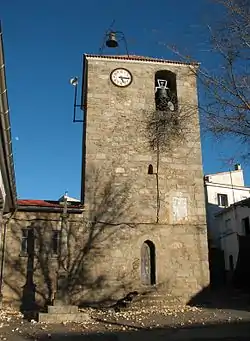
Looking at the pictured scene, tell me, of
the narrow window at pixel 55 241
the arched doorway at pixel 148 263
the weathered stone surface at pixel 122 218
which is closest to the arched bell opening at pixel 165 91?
the weathered stone surface at pixel 122 218

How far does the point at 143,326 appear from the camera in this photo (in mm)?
10703

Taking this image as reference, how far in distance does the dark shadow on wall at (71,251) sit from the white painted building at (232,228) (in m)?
11.6

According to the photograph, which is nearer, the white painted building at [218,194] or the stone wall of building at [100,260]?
the stone wall of building at [100,260]

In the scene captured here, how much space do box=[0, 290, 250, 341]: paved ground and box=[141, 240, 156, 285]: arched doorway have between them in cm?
156

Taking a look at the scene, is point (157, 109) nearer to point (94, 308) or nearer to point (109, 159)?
point (109, 159)

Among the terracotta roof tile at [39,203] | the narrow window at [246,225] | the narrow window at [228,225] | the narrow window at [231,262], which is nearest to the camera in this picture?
the terracotta roof tile at [39,203]

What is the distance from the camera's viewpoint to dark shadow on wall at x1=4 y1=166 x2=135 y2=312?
14.8 metres

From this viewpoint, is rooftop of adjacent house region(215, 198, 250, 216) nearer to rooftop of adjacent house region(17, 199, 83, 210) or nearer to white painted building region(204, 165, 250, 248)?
white painted building region(204, 165, 250, 248)

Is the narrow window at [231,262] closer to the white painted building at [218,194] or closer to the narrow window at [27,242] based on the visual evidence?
the white painted building at [218,194]

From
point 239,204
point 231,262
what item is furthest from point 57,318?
point 231,262

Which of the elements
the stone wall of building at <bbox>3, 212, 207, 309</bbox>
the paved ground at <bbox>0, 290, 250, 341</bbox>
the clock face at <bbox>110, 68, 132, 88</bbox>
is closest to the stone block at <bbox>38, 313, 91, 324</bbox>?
the paved ground at <bbox>0, 290, 250, 341</bbox>

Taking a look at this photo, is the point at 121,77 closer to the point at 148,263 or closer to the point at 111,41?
the point at 111,41

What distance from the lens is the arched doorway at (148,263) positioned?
15570 mm

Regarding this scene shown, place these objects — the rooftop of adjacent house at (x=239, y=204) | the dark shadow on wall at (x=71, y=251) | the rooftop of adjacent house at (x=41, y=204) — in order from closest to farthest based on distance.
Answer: the dark shadow on wall at (x=71, y=251) < the rooftop of adjacent house at (x=41, y=204) < the rooftop of adjacent house at (x=239, y=204)
